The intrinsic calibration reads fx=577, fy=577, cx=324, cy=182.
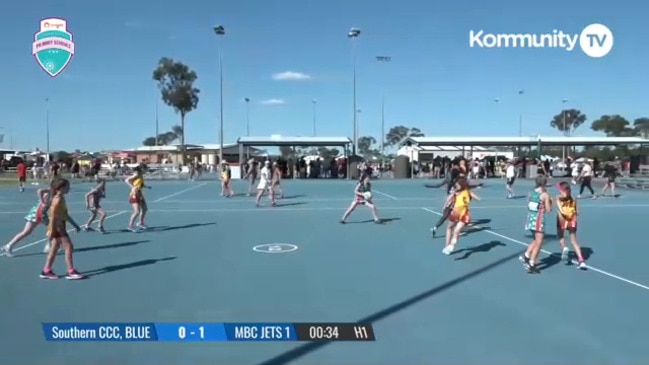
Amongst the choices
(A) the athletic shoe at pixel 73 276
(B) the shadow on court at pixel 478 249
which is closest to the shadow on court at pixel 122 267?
(A) the athletic shoe at pixel 73 276

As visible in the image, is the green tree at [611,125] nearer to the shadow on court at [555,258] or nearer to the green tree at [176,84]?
the green tree at [176,84]

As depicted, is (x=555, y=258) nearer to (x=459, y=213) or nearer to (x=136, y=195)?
(x=459, y=213)

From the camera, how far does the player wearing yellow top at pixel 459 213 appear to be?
422 inches

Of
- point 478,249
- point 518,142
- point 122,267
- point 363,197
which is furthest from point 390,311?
point 518,142

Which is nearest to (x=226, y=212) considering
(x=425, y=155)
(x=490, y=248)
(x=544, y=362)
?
(x=490, y=248)

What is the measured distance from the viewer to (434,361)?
533cm

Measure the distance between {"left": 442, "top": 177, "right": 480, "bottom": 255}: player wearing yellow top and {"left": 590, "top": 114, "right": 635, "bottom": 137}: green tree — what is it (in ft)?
321

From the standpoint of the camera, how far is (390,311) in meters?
6.94

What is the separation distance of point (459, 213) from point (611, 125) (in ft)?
359

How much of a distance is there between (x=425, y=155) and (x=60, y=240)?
215ft

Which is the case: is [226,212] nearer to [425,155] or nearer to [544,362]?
[544,362]

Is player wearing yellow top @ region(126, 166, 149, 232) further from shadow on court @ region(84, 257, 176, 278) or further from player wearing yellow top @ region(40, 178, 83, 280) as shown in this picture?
player wearing yellow top @ region(40, 178, 83, 280)

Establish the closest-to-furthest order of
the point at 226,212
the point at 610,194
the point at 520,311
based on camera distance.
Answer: the point at 520,311 → the point at 226,212 → the point at 610,194

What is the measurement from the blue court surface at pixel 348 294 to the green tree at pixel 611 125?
97.9 m
